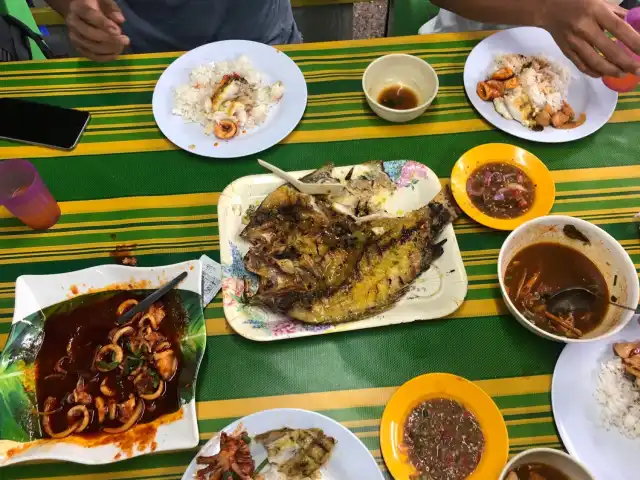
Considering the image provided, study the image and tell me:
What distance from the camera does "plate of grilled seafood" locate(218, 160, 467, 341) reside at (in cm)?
166

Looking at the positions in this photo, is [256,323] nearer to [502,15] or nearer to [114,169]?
[114,169]

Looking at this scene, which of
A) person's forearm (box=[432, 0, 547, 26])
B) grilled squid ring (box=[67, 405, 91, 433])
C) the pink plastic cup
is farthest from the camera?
person's forearm (box=[432, 0, 547, 26])

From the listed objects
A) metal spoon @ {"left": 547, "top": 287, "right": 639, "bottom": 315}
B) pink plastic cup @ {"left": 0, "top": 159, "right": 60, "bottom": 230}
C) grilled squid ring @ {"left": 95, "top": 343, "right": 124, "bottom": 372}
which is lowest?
grilled squid ring @ {"left": 95, "top": 343, "right": 124, "bottom": 372}

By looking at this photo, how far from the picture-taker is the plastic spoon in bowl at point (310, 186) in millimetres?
1831

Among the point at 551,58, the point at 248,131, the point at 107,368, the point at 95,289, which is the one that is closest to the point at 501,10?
the point at 551,58

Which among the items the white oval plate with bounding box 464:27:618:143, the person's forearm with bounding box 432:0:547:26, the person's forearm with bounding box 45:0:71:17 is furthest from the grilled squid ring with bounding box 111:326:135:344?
the person's forearm with bounding box 432:0:547:26

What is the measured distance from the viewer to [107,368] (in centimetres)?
159

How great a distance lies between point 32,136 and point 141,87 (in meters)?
0.51

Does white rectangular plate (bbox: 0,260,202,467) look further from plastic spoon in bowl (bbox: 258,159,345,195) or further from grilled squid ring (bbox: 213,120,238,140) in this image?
grilled squid ring (bbox: 213,120,238,140)

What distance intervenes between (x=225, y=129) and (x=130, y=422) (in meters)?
1.20

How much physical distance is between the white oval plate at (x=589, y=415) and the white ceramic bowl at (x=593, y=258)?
0.26 feet

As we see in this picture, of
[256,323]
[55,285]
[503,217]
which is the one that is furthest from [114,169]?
[503,217]

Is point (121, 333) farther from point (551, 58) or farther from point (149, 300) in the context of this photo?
point (551, 58)

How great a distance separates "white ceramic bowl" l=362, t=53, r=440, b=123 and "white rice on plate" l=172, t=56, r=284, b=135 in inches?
16.1
